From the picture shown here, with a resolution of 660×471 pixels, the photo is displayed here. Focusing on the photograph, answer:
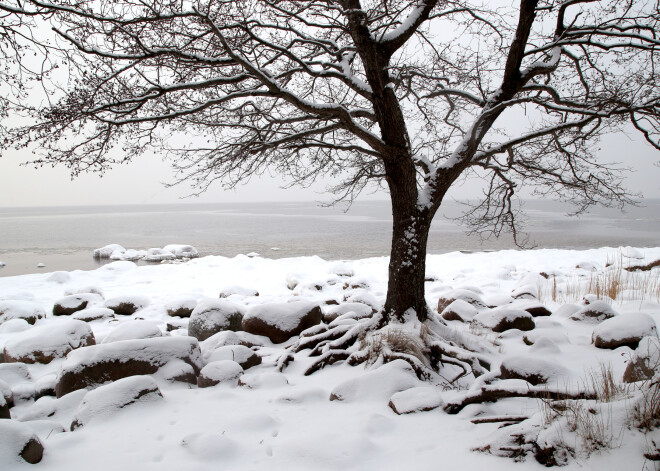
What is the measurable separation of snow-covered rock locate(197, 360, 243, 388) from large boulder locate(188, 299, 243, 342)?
86.4 inches

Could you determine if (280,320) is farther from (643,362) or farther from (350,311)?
(643,362)

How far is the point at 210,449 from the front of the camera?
9.04 ft

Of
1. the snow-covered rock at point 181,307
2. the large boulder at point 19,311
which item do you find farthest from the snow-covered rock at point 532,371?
the large boulder at point 19,311

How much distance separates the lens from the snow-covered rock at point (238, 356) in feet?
16.1

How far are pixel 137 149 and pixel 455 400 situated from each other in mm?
4481

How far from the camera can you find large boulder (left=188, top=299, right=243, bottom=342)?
6621mm

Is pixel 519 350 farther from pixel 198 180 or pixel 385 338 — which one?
pixel 198 180

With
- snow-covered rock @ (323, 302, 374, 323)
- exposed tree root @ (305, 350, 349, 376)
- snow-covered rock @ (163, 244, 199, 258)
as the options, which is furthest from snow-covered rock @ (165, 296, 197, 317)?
snow-covered rock @ (163, 244, 199, 258)

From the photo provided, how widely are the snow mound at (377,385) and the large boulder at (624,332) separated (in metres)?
2.75

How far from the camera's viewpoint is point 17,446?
8.76ft

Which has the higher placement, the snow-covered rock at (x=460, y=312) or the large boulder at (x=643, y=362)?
the large boulder at (x=643, y=362)

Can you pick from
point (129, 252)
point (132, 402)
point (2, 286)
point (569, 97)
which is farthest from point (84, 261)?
point (569, 97)

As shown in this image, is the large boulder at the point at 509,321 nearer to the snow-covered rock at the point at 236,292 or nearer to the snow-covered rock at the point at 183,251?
the snow-covered rock at the point at 236,292

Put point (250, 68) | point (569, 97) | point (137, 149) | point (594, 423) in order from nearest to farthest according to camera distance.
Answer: point (594, 423) → point (250, 68) → point (137, 149) → point (569, 97)
